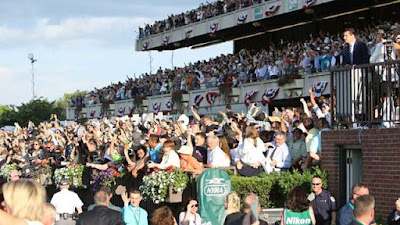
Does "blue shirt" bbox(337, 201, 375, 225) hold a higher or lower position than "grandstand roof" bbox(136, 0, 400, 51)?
lower

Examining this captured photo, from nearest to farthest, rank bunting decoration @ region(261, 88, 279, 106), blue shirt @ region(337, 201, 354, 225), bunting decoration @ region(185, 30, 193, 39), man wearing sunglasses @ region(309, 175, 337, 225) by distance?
blue shirt @ region(337, 201, 354, 225)
man wearing sunglasses @ region(309, 175, 337, 225)
bunting decoration @ region(261, 88, 279, 106)
bunting decoration @ region(185, 30, 193, 39)

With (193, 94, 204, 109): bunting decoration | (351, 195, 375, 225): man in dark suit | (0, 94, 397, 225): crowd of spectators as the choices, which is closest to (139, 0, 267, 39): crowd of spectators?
(193, 94, 204, 109): bunting decoration

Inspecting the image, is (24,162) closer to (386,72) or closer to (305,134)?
(305,134)

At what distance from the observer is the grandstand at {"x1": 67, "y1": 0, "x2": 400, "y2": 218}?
3834 centimetres

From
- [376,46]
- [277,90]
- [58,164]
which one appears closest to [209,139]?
[376,46]

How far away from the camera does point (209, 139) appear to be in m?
17.6

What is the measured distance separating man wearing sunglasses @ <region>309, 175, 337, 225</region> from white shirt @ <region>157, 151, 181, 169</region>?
168 inches

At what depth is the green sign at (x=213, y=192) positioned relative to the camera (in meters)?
15.8

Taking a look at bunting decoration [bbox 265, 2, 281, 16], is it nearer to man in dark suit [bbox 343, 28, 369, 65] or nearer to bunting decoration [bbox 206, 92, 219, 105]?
bunting decoration [bbox 206, 92, 219, 105]

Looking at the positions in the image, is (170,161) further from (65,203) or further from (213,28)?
(213,28)

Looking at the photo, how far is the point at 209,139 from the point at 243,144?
67 centimetres

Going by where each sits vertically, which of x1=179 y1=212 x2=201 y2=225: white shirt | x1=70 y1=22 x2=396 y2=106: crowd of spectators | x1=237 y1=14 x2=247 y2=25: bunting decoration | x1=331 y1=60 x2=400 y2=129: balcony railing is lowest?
x1=179 y1=212 x2=201 y2=225: white shirt

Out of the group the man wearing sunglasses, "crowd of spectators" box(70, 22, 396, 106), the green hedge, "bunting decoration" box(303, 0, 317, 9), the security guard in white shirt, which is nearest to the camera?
the man wearing sunglasses

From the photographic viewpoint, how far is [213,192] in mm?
16125
